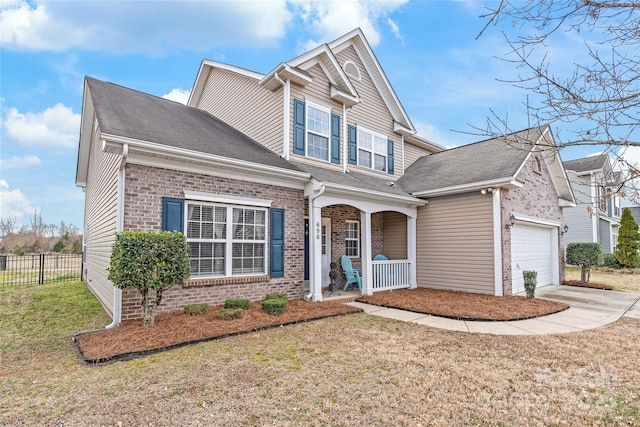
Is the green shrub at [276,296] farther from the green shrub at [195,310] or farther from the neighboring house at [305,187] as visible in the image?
the green shrub at [195,310]

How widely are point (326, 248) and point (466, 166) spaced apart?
542 cm

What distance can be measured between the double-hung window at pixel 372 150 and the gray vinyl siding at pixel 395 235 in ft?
5.96

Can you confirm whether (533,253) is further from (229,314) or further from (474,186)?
(229,314)

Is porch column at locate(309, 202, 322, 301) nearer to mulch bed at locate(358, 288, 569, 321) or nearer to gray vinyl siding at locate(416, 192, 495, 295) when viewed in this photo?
mulch bed at locate(358, 288, 569, 321)

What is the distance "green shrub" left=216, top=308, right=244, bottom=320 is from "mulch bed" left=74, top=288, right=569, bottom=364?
0.29 feet

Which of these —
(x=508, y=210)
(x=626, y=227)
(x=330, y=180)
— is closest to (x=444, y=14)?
(x=330, y=180)

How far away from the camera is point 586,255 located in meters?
12.6

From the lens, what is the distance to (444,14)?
4.74 meters

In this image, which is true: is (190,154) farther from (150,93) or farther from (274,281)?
(150,93)

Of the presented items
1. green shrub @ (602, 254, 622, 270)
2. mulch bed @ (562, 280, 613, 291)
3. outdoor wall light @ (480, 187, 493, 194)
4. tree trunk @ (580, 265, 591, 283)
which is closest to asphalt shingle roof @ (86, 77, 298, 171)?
outdoor wall light @ (480, 187, 493, 194)

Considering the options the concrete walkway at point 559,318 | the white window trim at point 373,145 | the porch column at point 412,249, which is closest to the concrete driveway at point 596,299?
the concrete walkway at point 559,318

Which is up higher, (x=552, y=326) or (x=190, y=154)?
(x=190, y=154)

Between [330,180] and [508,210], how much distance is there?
210 inches

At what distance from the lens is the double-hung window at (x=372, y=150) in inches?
462
